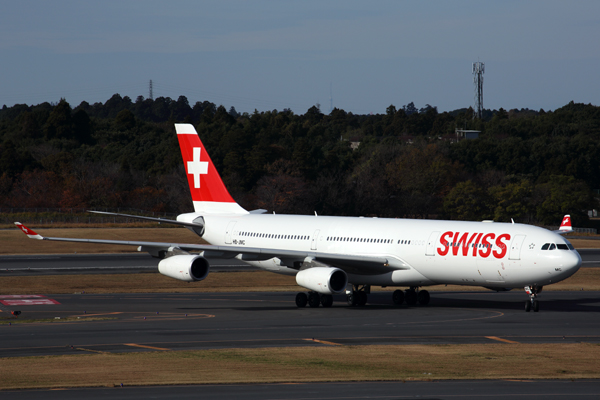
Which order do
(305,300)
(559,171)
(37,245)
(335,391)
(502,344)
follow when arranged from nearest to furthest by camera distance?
(335,391) → (502,344) → (305,300) → (37,245) → (559,171)

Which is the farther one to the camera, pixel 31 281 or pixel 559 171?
pixel 559 171

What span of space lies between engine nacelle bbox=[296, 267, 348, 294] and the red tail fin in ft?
40.5

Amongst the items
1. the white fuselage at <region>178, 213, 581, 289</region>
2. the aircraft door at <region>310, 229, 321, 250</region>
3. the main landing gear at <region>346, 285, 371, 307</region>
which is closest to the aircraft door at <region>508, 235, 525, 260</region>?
the white fuselage at <region>178, 213, 581, 289</region>

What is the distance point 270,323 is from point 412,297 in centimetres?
1070

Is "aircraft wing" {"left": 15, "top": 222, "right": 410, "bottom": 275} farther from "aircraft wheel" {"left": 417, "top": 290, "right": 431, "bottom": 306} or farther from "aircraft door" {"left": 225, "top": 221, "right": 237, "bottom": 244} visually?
"aircraft door" {"left": 225, "top": 221, "right": 237, "bottom": 244}

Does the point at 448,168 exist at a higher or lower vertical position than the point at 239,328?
higher

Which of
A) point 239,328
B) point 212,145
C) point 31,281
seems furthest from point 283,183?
point 239,328

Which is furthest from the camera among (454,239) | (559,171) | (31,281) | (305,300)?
(559,171)

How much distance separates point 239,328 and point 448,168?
11026 cm

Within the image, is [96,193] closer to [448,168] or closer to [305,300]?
[448,168]

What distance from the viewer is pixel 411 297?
41.9 m

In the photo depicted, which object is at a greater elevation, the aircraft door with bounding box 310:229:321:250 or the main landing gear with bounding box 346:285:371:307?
the aircraft door with bounding box 310:229:321:250

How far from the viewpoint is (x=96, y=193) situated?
128 m

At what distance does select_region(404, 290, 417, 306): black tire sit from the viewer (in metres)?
41.8
